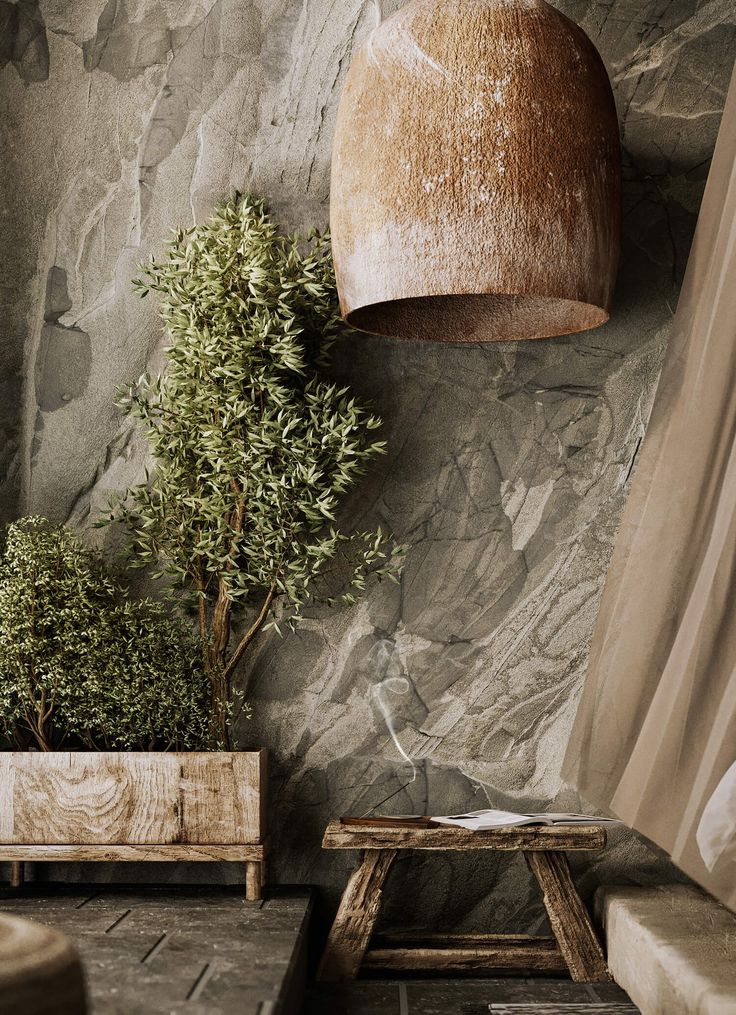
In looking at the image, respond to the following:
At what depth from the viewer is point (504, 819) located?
2.01m

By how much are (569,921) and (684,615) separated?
86cm

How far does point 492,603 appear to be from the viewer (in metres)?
2.30

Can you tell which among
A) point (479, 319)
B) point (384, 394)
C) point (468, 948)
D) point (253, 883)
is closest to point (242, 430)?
point (384, 394)

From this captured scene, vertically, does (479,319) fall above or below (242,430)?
above

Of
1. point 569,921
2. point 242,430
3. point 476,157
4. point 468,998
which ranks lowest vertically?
point 468,998

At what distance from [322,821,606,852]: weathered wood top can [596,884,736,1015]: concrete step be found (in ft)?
0.58

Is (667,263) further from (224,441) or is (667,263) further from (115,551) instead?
(115,551)

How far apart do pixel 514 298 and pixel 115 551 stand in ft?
3.89

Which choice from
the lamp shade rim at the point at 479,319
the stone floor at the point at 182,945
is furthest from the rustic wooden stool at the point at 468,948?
the lamp shade rim at the point at 479,319

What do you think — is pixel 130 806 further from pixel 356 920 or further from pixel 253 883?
pixel 356 920

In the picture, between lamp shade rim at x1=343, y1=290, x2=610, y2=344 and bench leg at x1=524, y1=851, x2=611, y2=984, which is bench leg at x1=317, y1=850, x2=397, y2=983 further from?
lamp shade rim at x1=343, y1=290, x2=610, y2=344

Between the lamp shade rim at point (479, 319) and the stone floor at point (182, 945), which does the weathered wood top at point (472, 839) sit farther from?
the lamp shade rim at point (479, 319)

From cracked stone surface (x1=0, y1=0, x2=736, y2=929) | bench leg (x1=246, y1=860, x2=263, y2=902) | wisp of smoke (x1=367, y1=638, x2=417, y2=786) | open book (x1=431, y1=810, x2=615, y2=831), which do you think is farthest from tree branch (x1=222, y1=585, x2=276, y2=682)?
open book (x1=431, y1=810, x2=615, y2=831)

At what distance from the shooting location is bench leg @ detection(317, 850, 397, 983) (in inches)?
77.0
